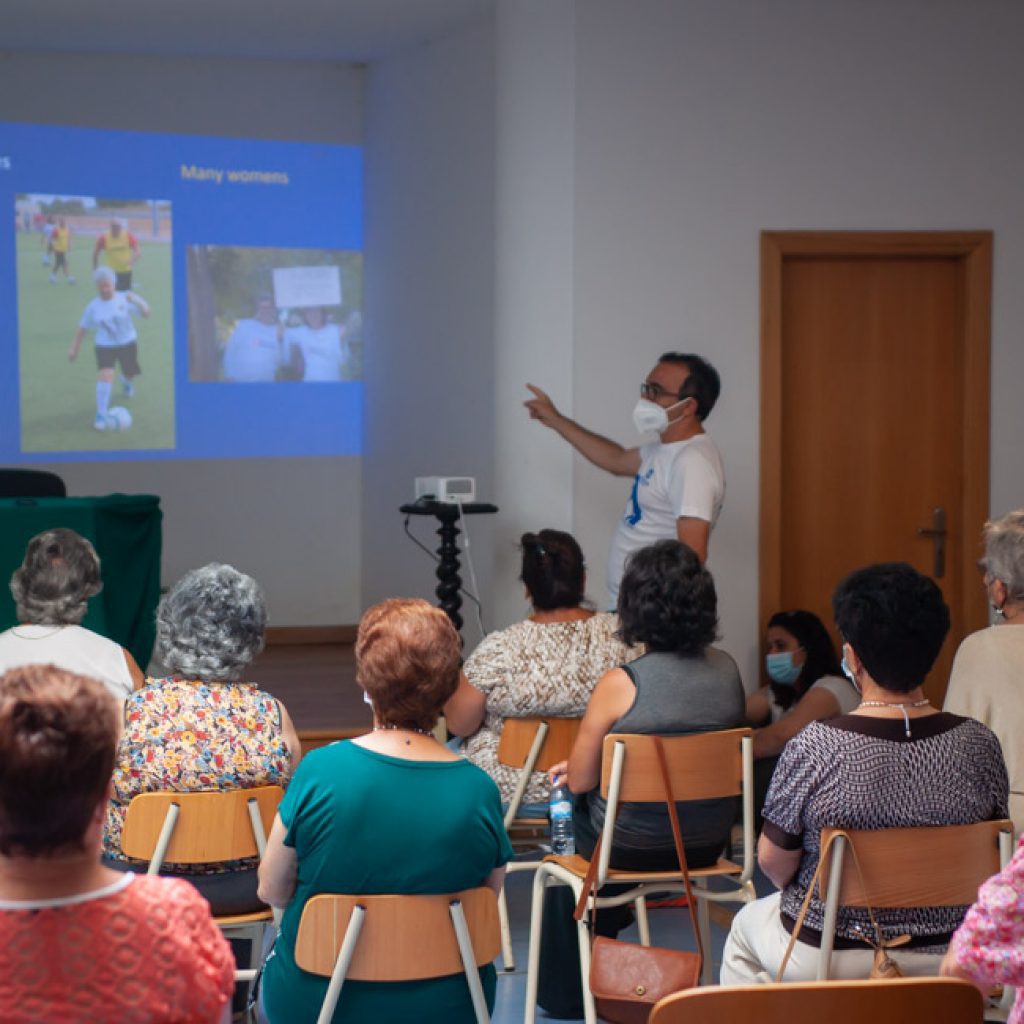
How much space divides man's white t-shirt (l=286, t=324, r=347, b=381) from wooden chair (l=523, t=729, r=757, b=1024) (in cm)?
491

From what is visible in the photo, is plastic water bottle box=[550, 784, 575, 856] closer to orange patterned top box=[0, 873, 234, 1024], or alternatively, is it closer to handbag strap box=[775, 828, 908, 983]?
handbag strap box=[775, 828, 908, 983]

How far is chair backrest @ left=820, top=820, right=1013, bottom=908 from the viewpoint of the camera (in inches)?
90.4

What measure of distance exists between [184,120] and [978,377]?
13.8ft

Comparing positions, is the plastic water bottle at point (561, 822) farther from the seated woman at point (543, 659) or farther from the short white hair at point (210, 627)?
the short white hair at point (210, 627)

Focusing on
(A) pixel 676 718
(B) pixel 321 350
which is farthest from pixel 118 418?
(A) pixel 676 718

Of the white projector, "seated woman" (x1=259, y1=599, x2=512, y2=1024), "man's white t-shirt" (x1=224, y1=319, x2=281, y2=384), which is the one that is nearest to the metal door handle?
the white projector

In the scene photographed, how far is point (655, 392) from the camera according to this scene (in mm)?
4914

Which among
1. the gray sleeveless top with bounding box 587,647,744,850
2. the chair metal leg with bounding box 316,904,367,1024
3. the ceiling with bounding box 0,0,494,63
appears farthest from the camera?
the ceiling with bounding box 0,0,494,63

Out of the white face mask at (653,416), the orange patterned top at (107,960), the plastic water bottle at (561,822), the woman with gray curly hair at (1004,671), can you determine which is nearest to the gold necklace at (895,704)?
the woman with gray curly hair at (1004,671)

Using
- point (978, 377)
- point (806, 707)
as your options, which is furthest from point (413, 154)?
point (806, 707)

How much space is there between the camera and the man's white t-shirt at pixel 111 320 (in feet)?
24.0

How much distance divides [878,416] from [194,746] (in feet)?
11.9

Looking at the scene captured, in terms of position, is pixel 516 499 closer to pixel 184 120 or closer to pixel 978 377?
pixel 978 377

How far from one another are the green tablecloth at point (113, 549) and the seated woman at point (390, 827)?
2.90 meters
